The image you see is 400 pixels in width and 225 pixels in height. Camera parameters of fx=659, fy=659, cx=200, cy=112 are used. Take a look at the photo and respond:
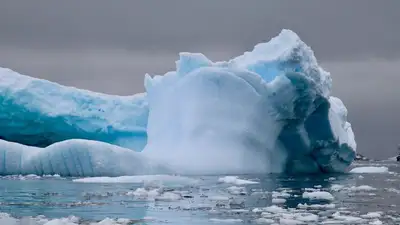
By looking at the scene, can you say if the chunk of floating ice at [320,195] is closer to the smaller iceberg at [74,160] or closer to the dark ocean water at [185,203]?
the dark ocean water at [185,203]

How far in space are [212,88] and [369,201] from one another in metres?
10.6

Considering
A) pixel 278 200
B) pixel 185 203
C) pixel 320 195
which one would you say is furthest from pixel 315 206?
pixel 185 203

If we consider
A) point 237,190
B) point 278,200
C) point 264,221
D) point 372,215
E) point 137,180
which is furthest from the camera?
point 137,180

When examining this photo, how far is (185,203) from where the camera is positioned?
1338cm

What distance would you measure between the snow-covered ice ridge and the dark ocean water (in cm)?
330

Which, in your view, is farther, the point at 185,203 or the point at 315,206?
the point at 185,203

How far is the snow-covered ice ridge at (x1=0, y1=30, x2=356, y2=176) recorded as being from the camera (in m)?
22.7

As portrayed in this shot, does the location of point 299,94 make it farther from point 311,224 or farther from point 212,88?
point 311,224

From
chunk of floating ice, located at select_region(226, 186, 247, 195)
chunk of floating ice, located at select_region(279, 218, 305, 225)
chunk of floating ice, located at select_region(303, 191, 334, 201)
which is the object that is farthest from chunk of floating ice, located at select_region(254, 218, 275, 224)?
chunk of floating ice, located at select_region(226, 186, 247, 195)

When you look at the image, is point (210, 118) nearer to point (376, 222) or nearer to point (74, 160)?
point (74, 160)

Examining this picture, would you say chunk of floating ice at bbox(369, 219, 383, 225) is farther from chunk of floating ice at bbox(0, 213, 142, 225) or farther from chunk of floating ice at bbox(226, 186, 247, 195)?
chunk of floating ice at bbox(226, 186, 247, 195)

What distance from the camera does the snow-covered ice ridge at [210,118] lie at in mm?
22734

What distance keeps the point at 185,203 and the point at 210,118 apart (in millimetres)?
10239

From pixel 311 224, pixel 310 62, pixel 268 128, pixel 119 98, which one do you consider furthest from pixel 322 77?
pixel 311 224
